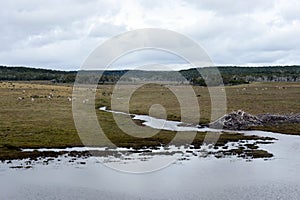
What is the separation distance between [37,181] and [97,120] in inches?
1391

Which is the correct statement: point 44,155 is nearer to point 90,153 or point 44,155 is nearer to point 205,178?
point 90,153

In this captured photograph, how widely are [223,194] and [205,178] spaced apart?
4.08m

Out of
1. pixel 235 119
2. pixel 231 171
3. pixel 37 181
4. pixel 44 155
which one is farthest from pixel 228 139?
pixel 37 181

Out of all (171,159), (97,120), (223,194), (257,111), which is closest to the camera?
(223,194)

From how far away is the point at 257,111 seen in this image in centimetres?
7775

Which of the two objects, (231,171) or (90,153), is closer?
(231,171)

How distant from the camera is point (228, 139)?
51.9m

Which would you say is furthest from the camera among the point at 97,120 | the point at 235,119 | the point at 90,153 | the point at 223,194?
the point at 97,120

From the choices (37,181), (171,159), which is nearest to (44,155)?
(37,181)

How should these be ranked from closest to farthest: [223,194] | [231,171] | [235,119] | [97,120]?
1. [223,194]
2. [231,171]
3. [235,119]
4. [97,120]

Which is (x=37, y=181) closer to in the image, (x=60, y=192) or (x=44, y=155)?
(x=60, y=192)

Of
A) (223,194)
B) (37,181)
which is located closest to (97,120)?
(37,181)

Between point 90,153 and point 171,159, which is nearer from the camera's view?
point 171,159

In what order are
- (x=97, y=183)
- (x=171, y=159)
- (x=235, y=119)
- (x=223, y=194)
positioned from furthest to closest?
(x=235, y=119) < (x=171, y=159) < (x=97, y=183) < (x=223, y=194)
